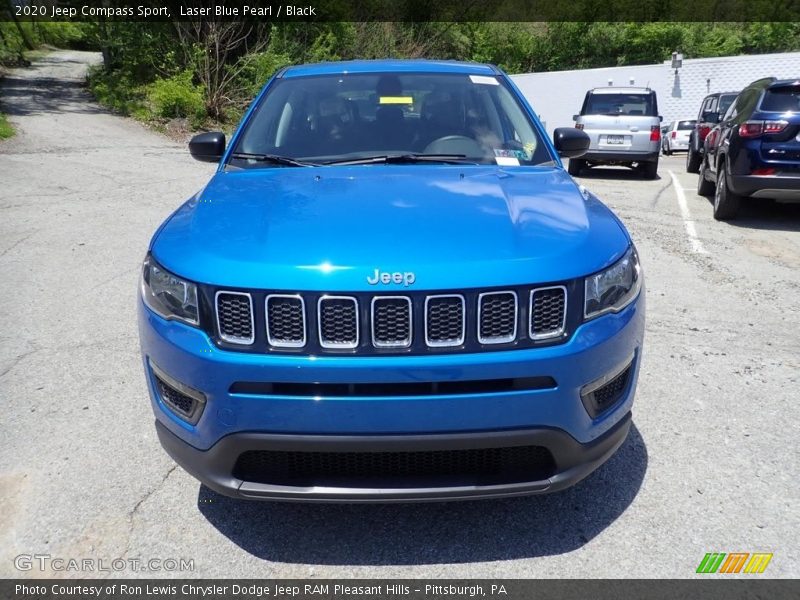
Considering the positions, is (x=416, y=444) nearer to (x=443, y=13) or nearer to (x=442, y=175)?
(x=442, y=175)

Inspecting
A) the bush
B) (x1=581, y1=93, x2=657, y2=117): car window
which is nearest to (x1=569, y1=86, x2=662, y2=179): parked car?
(x1=581, y1=93, x2=657, y2=117): car window

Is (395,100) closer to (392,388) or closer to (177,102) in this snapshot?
(392,388)

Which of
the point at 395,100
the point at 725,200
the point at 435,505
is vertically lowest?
the point at 725,200

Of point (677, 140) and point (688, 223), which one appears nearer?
point (688, 223)

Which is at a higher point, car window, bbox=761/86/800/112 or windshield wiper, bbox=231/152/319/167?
windshield wiper, bbox=231/152/319/167

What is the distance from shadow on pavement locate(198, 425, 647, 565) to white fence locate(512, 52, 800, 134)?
28.2 meters

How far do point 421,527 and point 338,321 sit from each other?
1.00 metres

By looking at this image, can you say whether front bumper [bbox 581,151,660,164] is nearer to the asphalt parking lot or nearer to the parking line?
the parking line

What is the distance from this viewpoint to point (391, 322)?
210 cm

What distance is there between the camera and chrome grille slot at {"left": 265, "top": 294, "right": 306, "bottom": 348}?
2.10 metres

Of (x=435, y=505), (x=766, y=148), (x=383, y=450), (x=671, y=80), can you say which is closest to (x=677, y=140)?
(x=671, y=80)

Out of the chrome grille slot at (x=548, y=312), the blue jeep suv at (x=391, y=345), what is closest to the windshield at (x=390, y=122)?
the blue jeep suv at (x=391, y=345)
